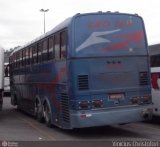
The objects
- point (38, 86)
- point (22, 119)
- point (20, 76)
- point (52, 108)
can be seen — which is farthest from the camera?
point (20, 76)

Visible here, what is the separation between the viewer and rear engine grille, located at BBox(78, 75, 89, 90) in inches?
602

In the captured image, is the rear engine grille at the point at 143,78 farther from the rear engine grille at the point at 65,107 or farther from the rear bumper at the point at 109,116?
the rear engine grille at the point at 65,107

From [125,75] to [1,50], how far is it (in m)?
6.82

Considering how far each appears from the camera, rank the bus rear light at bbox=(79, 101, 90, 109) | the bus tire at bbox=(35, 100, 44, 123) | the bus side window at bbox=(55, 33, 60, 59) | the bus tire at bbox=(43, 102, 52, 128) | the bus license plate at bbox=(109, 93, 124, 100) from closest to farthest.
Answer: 1. the bus rear light at bbox=(79, 101, 90, 109)
2. the bus license plate at bbox=(109, 93, 124, 100)
3. the bus side window at bbox=(55, 33, 60, 59)
4. the bus tire at bbox=(43, 102, 52, 128)
5. the bus tire at bbox=(35, 100, 44, 123)

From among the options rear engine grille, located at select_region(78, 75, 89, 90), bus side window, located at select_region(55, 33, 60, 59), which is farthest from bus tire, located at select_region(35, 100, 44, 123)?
rear engine grille, located at select_region(78, 75, 89, 90)

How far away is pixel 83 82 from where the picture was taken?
50.3 ft

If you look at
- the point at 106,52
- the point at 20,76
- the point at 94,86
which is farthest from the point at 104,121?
the point at 20,76

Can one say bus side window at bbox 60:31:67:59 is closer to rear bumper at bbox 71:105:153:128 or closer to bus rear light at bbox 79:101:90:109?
bus rear light at bbox 79:101:90:109

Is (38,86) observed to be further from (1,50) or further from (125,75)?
(125,75)

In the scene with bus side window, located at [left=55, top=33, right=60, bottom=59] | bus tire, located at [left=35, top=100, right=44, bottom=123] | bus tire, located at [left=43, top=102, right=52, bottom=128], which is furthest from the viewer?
bus tire, located at [left=35, top=100, right=44, bottom=123]

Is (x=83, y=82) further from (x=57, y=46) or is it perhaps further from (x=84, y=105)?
(x=57, y=46)

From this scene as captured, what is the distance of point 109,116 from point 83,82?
1.24m

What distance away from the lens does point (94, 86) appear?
15422mm

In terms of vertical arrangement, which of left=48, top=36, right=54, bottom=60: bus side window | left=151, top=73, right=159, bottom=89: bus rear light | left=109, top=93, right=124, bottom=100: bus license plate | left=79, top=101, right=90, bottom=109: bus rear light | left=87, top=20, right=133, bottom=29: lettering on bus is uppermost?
left=87, top=20, right=133, bottom=29: lettering on bus
